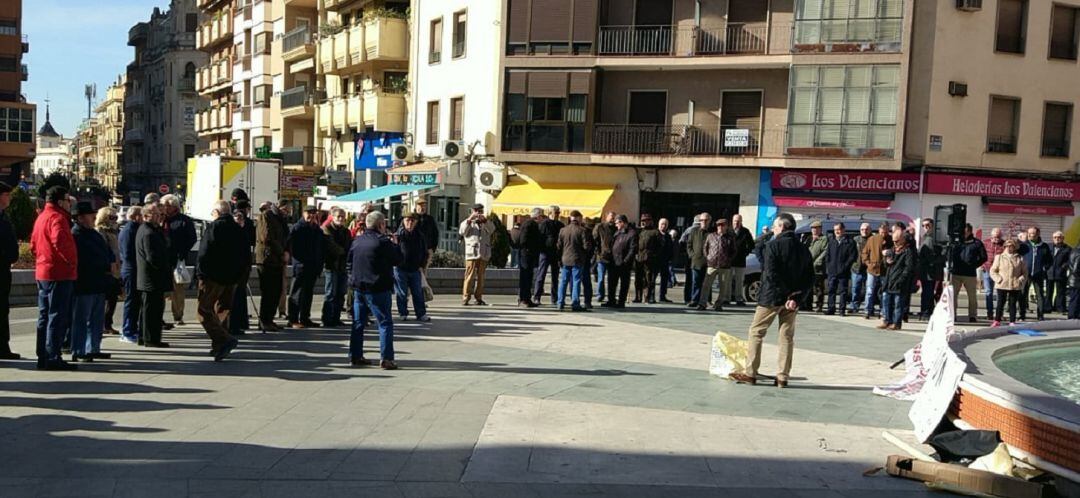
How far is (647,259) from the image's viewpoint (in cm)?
1916

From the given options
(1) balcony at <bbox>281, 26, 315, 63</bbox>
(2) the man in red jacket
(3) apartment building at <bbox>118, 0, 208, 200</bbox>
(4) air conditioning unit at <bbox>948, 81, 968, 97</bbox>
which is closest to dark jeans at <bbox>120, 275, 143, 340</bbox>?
(2) the man in red jacket

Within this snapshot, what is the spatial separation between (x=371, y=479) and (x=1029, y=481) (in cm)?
431

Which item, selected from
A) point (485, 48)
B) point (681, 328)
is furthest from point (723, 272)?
point (485, 48)

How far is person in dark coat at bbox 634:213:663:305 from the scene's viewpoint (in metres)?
19.0

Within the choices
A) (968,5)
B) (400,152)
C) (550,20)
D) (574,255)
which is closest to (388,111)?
(400,152)

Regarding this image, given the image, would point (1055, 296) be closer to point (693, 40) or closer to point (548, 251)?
point (548, 251)

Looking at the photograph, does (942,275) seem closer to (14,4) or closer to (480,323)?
(480,323)

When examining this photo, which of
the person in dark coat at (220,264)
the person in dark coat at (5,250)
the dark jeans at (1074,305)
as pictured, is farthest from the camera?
the dark jeans at (1074,305)

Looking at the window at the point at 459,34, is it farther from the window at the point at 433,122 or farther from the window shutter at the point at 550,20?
the window shutter at the point at 550,20

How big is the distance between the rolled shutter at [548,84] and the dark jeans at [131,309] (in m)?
22.7

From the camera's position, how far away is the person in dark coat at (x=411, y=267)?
49.8ft

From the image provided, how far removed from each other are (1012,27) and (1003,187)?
4.80 m

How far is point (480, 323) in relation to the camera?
15.4 metres

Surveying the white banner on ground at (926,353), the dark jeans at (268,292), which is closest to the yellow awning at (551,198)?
the dark jeans at (268,292)
